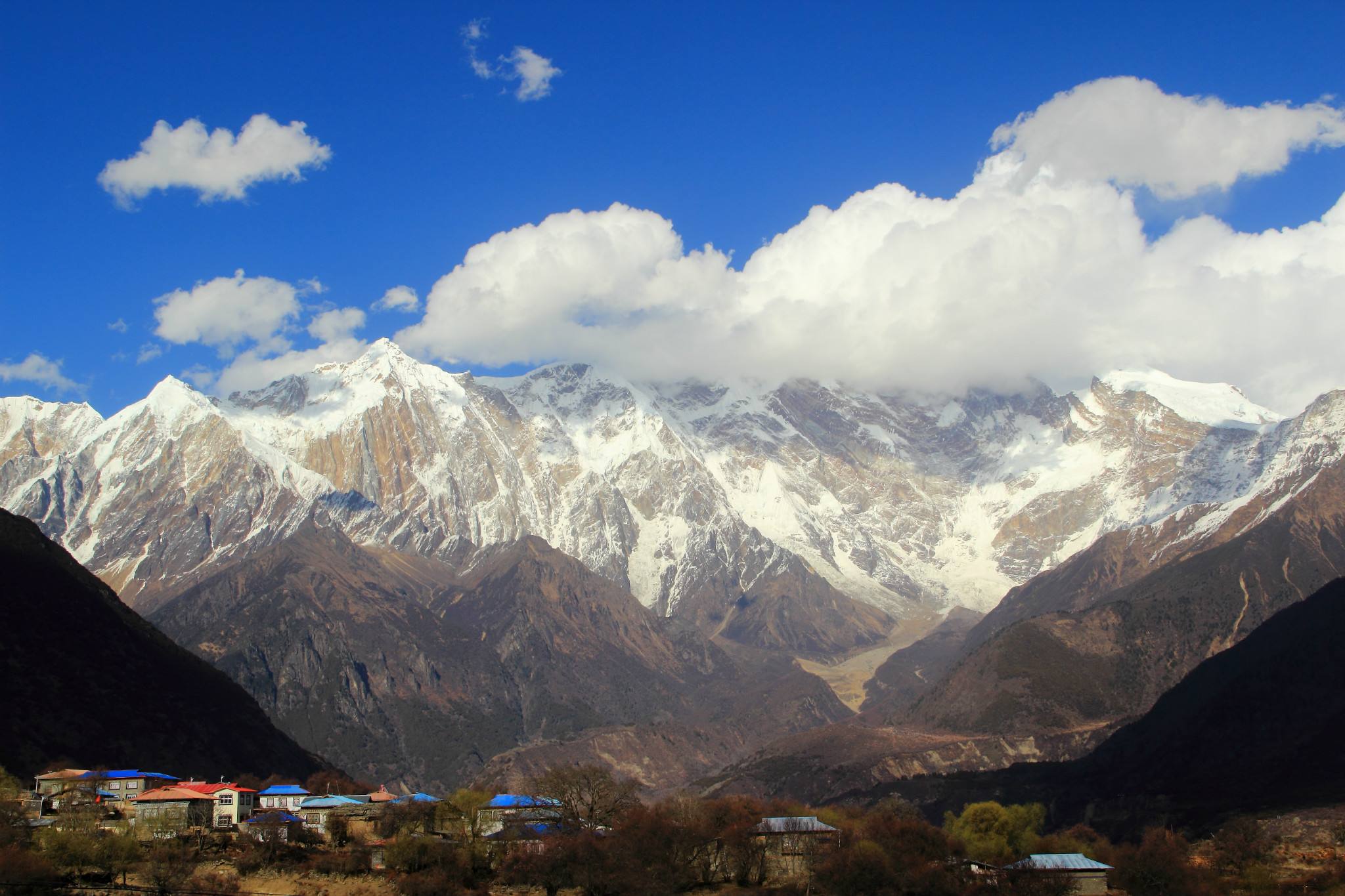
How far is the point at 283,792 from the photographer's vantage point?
6304 inches

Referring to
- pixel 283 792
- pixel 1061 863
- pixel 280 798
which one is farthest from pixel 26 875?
pixel 1061 863

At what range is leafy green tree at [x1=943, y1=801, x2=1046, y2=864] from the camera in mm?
161125

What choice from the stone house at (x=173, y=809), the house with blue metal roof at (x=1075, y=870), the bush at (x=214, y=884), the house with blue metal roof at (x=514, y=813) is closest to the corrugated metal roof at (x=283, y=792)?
the stone house at (x=173, y=809)

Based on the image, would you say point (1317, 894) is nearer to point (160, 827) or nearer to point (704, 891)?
point (704, 891)

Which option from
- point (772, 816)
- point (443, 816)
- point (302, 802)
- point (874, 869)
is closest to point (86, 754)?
point (302, 802)

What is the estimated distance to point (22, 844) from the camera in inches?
4732

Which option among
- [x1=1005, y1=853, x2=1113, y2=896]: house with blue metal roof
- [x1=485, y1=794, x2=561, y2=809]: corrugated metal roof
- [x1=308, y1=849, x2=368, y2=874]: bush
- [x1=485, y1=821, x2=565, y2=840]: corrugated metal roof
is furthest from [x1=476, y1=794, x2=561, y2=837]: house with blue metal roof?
[x1=1005, y1=853, x2=1113, y2=896]: house with blue metal roof

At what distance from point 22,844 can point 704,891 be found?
57.8 meters

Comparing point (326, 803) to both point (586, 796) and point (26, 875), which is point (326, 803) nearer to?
point (586, 796)

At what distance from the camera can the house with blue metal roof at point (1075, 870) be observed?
13512cm

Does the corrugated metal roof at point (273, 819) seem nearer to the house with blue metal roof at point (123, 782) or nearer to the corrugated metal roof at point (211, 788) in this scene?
the corrugated metal roof at point (211, 788)

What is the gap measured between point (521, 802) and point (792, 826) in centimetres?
3131

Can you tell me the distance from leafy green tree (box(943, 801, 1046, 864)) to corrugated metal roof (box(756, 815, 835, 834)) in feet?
52.4

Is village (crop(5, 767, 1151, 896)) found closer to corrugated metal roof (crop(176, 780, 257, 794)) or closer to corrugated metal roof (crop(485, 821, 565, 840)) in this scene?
corrugated metal roof (crop(485, 821, 565, 840))
